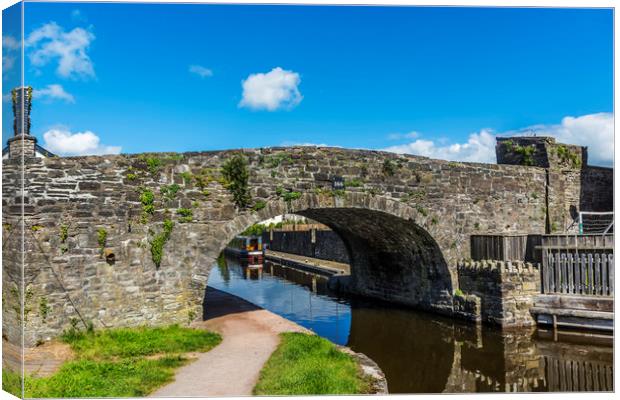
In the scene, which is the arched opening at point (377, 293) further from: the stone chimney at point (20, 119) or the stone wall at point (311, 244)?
the stone wall at point (311, 244)

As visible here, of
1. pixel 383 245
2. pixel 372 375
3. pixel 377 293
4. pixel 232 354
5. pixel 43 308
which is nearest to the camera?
pixel 372 375

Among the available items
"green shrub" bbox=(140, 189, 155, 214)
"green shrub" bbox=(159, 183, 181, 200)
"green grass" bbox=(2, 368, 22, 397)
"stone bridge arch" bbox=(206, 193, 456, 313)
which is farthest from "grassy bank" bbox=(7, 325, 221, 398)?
"green shrub" bbox=(159, 183, 181, 200)

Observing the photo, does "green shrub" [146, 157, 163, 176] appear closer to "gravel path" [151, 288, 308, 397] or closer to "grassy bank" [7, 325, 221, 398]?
"grassy bank" [7, 325, 221, 398]

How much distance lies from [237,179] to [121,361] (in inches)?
193

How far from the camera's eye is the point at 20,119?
24.9ft

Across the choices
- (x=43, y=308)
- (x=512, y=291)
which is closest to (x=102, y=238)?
(x=43, y=308)

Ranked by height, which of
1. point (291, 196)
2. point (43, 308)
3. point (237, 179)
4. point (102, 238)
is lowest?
point (43, 308)

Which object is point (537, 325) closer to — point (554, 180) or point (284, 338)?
point (554, 180)

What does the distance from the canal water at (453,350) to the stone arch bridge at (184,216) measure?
1.84 meters

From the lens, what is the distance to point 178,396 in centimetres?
741

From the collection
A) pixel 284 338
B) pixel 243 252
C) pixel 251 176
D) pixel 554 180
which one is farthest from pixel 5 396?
pixel 243 252

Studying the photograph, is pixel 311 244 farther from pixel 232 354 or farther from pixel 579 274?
pixel 232 354

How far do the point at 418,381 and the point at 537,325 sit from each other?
215 inches

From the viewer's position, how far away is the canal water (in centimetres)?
1053
